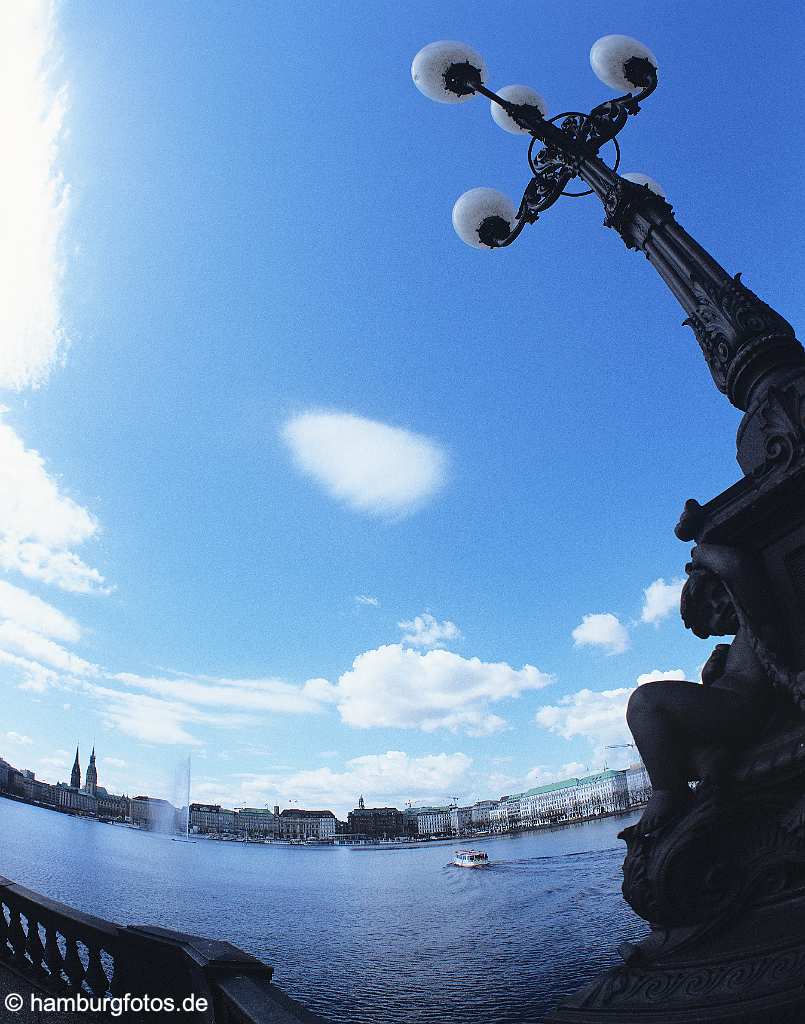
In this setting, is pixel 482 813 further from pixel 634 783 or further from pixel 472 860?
pixel 472 860

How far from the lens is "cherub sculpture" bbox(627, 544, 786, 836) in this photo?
2.95 m

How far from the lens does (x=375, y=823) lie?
123 metres

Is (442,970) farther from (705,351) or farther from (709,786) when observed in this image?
(705,351)

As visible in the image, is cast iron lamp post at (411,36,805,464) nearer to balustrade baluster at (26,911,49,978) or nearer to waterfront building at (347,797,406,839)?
balustrade baluster at (26,911,49,978)

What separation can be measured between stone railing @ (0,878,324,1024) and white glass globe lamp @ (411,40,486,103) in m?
7.65

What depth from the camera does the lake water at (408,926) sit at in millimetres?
7895

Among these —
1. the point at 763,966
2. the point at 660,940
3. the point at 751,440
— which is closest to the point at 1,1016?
the point at 660,940

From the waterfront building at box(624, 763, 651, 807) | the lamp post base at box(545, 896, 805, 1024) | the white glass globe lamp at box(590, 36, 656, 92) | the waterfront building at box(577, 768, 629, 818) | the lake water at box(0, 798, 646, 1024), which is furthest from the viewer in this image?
the waterfront building at box(577, 768, 629, 818)

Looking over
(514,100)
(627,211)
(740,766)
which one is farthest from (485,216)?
(740,766)

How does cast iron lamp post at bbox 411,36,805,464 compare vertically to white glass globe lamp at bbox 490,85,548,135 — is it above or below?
below

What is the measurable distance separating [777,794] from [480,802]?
6135 inches

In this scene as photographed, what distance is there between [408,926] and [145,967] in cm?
1343

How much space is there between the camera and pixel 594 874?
19.1 meters

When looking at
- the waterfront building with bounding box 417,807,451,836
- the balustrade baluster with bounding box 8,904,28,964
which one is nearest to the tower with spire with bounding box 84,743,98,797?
the waterfront building with bounding box 417,807,451,836
